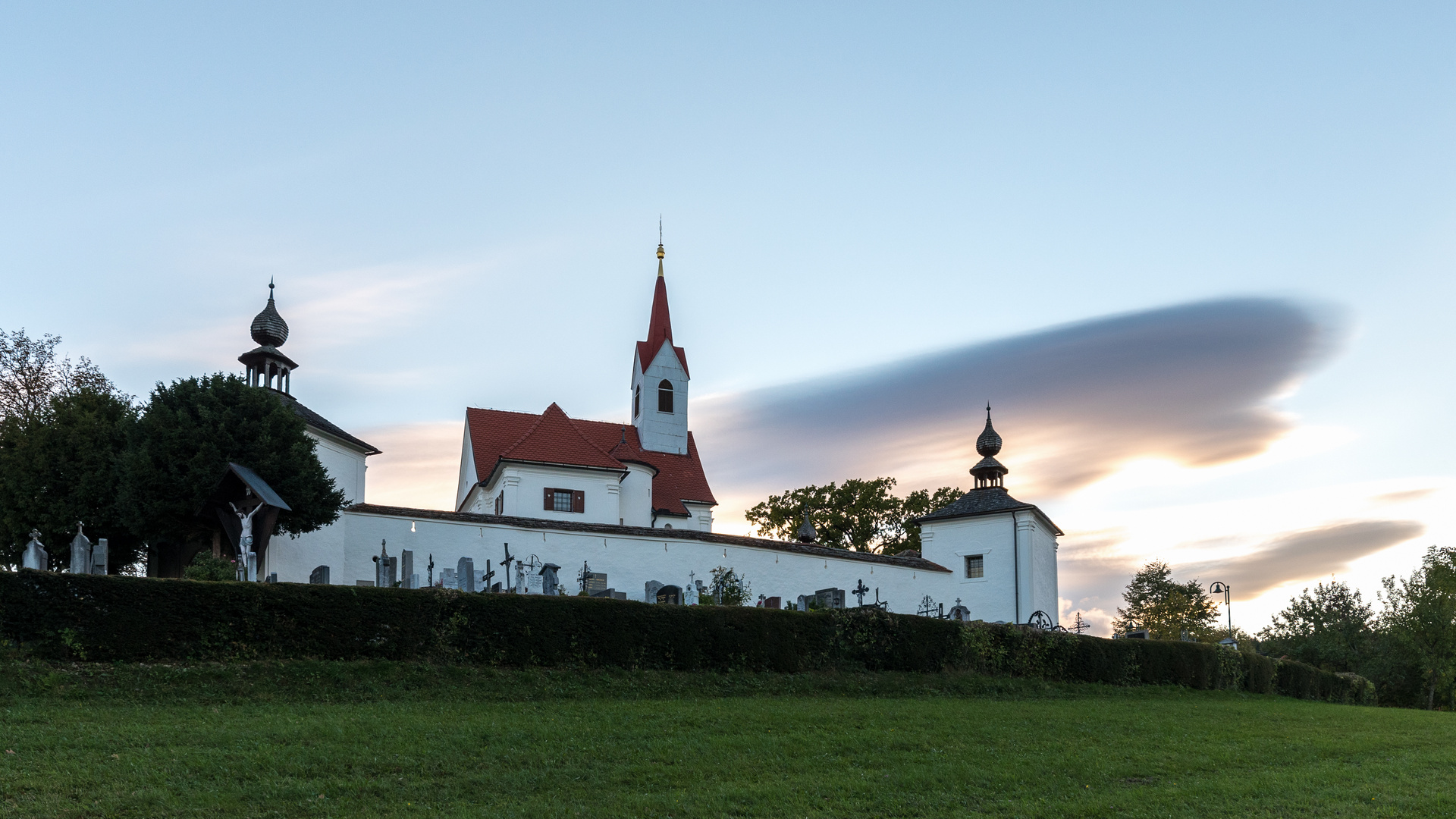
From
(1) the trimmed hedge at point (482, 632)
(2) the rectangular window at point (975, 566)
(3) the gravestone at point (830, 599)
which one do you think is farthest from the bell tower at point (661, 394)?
(1) the trimmed hedge at point (482, 632)

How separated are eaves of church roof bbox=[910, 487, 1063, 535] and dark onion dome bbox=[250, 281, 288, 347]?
23.1m

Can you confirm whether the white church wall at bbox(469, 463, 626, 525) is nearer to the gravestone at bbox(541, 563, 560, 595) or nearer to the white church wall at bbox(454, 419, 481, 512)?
the white church wall at bbox(454, 419, 481, 512)

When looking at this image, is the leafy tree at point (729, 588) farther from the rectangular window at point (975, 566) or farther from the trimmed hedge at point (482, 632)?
the rectangular window at point (975, 566)

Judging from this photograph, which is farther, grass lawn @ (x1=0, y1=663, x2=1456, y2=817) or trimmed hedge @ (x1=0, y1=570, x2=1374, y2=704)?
trimmed hedge @ (x1=0, y1=570, x2=1374, y2=704)

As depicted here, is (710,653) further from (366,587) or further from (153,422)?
(153,422)

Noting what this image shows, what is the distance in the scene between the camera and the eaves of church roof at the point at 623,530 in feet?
95.7

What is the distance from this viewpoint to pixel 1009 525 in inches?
1575

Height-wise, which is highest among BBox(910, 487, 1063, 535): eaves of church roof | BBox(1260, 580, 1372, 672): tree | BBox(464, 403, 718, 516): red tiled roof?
BBox(464, 403, 718, 516): red tiled roof

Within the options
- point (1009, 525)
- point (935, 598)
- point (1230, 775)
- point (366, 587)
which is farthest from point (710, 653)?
point (1009, 525)

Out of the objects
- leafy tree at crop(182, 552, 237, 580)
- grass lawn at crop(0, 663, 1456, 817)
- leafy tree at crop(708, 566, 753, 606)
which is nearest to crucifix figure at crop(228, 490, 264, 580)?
leafy tree at crop(182, 552, 237, 580)

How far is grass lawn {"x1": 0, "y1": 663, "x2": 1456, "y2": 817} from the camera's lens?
11133 mm

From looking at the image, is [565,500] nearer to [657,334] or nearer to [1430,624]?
[657,334]

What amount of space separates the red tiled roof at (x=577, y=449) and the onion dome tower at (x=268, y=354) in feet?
24.8

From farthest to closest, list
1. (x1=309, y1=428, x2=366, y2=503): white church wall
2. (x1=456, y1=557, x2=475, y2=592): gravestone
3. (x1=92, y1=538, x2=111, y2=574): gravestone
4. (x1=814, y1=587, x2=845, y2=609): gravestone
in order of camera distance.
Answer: (x1=309, y1=428, x2=366, y2=503): white church wall < (x1=814, y1=587, x2=845, y2=609): gravestone < (x1=456, y1=557, x2=475, y2=592): gravestone < (x1=92, y1=538, x2=111, y2=574): gravestone
